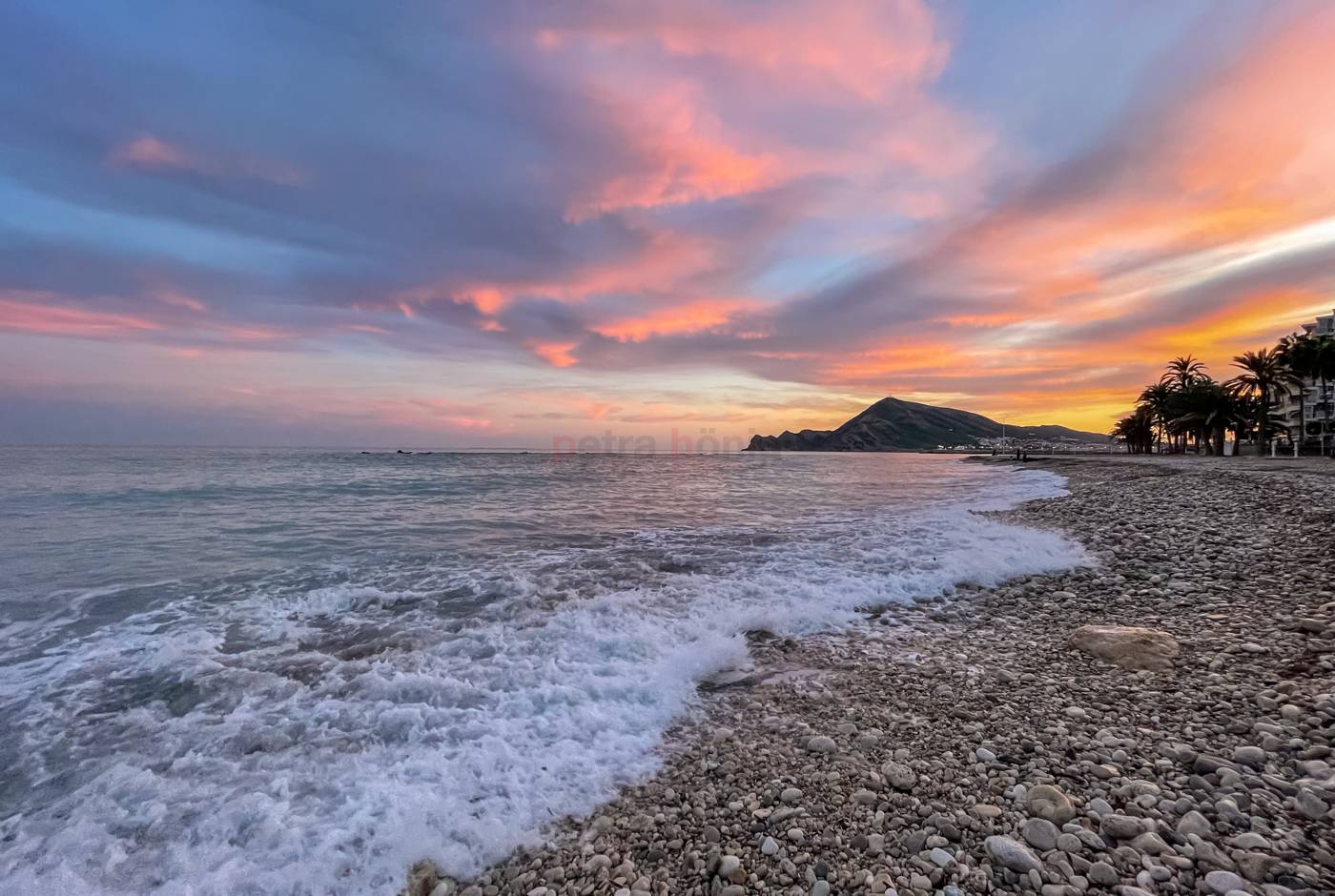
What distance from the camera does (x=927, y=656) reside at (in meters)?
6.36

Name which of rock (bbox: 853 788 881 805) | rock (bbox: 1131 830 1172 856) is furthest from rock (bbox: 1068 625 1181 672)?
rock (bbox: 853 788 881 805)

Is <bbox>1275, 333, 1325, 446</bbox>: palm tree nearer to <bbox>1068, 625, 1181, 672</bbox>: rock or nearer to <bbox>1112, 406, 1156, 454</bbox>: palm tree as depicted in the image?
<bbox>1112, 406, 1156, 454</bbox>: palm tree

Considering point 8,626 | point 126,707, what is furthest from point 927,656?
point 8,626

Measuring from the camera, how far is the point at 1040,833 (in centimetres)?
309

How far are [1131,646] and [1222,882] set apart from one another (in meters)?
3.74

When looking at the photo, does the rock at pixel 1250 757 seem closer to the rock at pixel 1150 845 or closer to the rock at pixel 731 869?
the rock at pixel 1150 845

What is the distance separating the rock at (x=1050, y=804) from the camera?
10.5 feet

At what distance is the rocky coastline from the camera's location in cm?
291

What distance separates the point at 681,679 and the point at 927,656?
2.96 m

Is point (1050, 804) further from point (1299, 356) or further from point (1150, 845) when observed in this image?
point (1299, 356)

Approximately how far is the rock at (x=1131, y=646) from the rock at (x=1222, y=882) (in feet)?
10.6

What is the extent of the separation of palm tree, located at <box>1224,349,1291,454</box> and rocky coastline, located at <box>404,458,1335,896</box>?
81.4 m

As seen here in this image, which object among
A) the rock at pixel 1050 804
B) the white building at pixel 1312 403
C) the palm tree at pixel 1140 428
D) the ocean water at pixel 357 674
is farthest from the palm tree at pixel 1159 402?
the rock at pixel 1050 804

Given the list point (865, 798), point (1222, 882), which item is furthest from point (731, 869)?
point (1222, 882)
